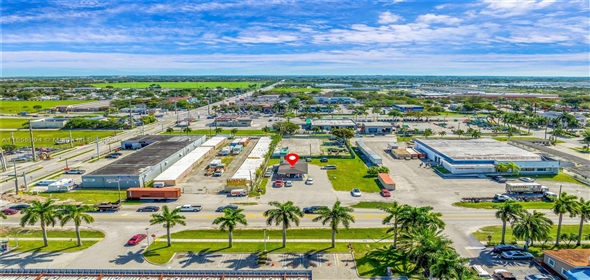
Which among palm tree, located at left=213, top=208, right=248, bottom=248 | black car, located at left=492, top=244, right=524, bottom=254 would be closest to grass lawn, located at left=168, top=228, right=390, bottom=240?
palm tree, located at left=213, top=208, right=248, bottom=248

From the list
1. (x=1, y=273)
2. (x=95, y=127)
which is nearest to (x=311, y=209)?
(x=1, y=273)

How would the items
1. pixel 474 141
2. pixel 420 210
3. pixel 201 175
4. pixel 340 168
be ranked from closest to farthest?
pixel 420 210 < pixel 201 175 < pixel 340 168 < pixel 474 141

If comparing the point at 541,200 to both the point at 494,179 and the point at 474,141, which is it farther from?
the point at 474,141

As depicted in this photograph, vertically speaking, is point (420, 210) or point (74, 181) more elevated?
point (420, 210)

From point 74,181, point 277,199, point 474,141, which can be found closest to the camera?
point 277,199

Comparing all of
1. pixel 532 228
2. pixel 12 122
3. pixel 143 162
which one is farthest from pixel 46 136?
pixel 532 228

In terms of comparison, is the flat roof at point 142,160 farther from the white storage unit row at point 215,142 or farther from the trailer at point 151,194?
the trailer at point 151,194

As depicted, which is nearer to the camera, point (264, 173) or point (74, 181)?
→ point (74, 181)
